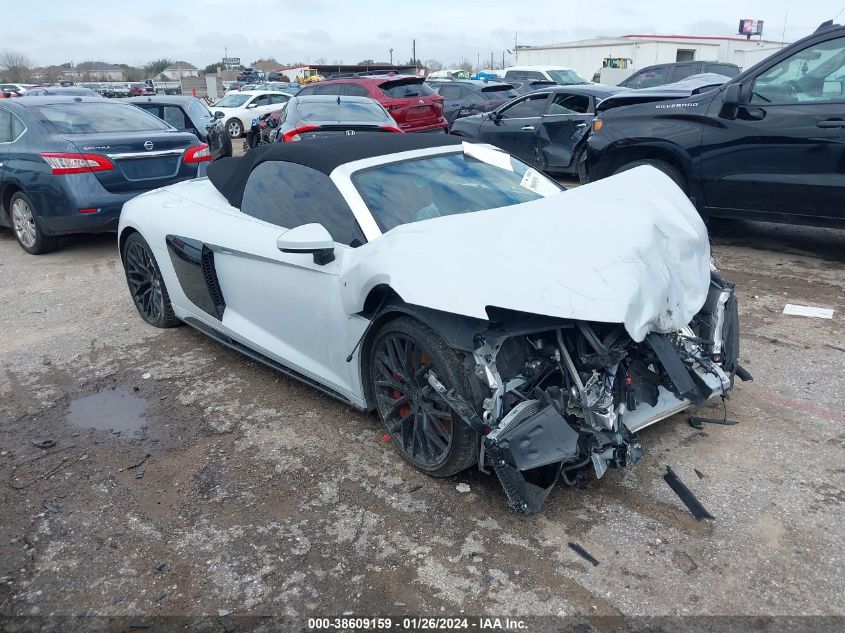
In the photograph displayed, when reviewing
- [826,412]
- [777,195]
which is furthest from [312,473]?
[777,195]

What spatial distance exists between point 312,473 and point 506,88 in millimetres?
16986

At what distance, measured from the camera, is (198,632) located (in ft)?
8.34

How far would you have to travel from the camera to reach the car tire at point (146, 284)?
17.1 ft

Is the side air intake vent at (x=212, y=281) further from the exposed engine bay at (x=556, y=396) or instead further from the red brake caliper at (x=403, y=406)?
the exposed engine bay at (x=556, y=396)

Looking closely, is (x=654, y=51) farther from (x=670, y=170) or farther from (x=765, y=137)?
(x=765, y=137)

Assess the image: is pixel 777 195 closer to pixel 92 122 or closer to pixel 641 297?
pixel 641 297

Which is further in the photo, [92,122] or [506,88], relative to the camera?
[506,88]

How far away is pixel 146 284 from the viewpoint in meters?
5.50

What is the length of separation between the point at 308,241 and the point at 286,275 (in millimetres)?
495

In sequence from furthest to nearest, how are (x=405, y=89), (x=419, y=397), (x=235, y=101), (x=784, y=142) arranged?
(x=235, y=101), (x=405, y=89), (x=784, y=142), (x=419, y=397)

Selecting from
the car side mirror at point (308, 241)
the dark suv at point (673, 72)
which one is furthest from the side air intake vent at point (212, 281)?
the dark suv at point (673, 72)

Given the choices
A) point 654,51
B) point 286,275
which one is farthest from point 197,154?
point 654,51

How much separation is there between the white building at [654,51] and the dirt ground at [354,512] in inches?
1457

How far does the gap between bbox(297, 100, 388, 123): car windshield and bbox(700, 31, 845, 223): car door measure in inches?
196
